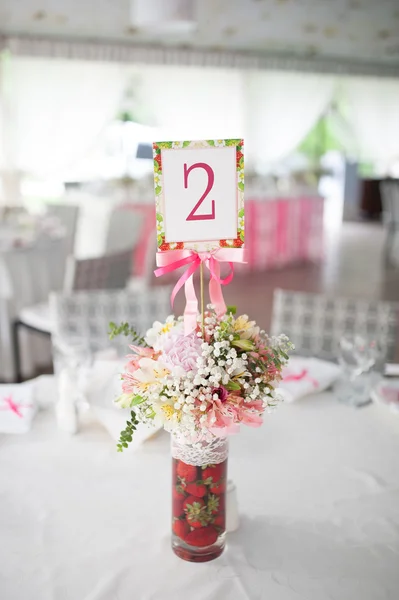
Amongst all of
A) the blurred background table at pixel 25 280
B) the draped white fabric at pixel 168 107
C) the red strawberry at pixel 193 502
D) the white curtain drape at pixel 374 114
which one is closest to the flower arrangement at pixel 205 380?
the red strawberry at pixel 193 502

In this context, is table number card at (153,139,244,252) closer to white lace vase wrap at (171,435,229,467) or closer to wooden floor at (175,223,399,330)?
white lace vase wrap at (171,435,229,467)

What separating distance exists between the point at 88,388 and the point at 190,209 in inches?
26.8

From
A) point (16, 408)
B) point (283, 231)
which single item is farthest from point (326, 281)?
point (16, 408)

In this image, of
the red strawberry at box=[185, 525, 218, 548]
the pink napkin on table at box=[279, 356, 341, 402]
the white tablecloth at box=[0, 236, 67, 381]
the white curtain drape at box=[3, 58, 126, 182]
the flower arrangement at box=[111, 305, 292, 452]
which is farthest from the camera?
the white curtain drape at box=[3, 58, 126, 182]

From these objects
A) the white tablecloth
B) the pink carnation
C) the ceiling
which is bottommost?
the white tablecloth

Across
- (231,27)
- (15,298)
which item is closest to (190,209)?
(15,298)

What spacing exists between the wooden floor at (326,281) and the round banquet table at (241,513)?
3.03m

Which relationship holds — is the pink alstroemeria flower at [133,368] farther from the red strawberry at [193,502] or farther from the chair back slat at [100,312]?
the chair back slat at [100,312]

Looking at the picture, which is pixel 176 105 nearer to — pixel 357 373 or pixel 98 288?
pixel 98 288

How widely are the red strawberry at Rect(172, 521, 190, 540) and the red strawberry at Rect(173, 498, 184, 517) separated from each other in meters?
0.01

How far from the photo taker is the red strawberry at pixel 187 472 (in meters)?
0.99

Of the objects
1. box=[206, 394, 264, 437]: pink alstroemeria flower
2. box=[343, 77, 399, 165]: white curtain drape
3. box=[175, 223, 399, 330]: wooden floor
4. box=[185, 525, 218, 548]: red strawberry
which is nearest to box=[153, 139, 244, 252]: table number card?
box=[206, 394, 264, 437]: pink alstroemeria flower

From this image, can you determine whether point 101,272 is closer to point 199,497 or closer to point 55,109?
point 199,497

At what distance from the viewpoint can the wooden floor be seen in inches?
208
